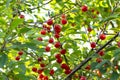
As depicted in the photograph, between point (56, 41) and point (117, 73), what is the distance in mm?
849

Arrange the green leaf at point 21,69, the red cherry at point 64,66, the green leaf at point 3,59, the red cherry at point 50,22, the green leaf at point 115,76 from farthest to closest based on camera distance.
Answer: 1. the red cherry at point 64,66
2. the red cherry at point 50,22
3. the green leaf at point 21,69
4. the green leaf at point 115,76
5. the green leaf at point 3,59

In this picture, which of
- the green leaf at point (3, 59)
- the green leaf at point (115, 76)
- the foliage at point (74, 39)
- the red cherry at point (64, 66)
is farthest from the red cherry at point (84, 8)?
the green leaf at point (3, 59)

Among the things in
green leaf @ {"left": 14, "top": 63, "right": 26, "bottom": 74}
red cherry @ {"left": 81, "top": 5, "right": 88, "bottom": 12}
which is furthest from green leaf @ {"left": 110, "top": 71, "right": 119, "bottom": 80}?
red cherry @ {"left": 81, "top": 5, "right": 88, "bottom": 12}

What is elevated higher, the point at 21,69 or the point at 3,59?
the point at 3,59

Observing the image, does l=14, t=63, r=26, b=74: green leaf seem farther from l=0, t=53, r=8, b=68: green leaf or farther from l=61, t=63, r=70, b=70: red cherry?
l=61, t=63, r=70, b=70: red cherry

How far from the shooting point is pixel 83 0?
3.47 metres

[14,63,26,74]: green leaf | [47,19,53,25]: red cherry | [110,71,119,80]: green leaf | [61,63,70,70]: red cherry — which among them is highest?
[47,19,53,25]: red cherry

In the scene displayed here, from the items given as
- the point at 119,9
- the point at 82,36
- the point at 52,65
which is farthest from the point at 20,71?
the point at 119,9

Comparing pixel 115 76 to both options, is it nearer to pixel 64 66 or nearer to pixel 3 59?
pixel 64 66

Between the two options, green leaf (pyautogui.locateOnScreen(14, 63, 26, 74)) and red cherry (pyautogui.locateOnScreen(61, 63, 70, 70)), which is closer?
green leaf (pyautogui.locateOnScreen(14, 63, 26, 74))

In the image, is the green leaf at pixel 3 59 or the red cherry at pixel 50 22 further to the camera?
the red cherry at pixel 50 22

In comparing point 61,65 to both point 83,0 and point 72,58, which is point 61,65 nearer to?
point 72,58

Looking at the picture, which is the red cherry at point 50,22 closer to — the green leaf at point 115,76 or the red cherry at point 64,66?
the red cherry at point 64,66

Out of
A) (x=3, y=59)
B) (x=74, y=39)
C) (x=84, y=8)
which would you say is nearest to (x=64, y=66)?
(x=74, y=39)
